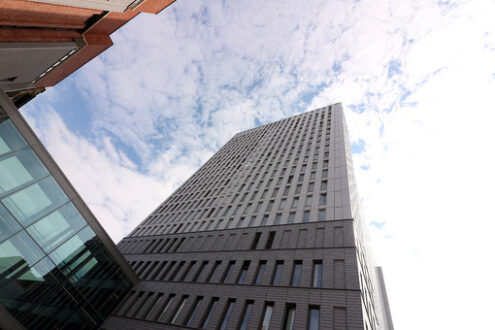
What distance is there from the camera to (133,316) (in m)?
26.0

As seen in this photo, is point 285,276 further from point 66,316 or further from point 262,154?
point 262,154

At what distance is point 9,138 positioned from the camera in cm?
1911

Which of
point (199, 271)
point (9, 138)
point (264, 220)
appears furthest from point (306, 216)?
point (9, 138)

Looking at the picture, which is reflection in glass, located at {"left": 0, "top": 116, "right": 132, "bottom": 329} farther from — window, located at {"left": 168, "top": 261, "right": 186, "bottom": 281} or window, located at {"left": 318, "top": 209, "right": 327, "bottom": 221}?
window, located at {"left": 318, "top": 209, "right": 327, "bottom": 221}

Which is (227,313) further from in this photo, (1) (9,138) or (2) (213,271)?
(1) (9,138)

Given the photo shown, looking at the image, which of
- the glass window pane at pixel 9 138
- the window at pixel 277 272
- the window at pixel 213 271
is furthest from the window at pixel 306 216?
the glass window pane at pixel 9 138

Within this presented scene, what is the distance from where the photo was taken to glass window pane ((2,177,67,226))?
60.2 ft

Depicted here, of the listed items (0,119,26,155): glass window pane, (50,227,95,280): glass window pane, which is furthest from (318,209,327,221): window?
(0,119,26,155): glass window pane

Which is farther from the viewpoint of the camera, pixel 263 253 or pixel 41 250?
pixel 263 253

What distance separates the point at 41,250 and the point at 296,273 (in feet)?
75.8

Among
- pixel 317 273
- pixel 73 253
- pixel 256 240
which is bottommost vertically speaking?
pixel 73 253

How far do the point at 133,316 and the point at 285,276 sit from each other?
1783 centimetres

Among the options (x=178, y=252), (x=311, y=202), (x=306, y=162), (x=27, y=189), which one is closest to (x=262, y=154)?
(x=306, y=162)

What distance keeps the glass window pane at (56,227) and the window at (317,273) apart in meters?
23.9
